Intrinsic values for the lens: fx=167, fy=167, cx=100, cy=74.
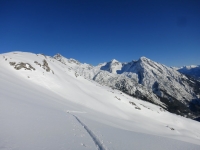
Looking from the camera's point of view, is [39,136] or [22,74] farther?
[22,74]

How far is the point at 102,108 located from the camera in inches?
2108

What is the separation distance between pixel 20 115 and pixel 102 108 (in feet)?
128

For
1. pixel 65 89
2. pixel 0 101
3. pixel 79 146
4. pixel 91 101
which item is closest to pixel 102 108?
pixel 91 101

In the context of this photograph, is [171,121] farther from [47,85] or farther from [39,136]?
[39,136]

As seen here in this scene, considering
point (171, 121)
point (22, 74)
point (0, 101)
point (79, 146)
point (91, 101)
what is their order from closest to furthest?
point (79, 146) < point (0, 101) < point (22, 74) < point (91, 101) < point (171, 121)

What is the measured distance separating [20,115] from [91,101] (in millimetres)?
39867

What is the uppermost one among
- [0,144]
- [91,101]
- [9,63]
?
[9,63]

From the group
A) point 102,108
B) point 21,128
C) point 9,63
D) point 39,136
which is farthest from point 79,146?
point 9,63

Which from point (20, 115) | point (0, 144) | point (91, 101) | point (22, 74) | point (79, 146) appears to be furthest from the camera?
point (91, 101)

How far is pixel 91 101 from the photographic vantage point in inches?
2184

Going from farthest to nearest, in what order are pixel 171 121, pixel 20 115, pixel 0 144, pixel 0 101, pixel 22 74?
pixel 171 121
pixel 22 74
pixel 0 101
pixel 20 115
pixel 0 144

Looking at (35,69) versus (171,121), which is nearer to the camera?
(35,69)

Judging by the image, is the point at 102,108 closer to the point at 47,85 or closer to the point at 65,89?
the point at 65,89

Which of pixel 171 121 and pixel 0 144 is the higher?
pixel 171 121
